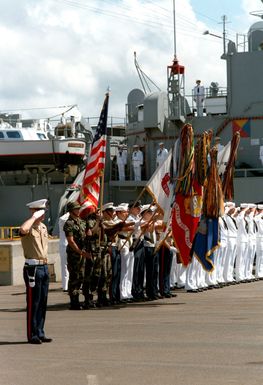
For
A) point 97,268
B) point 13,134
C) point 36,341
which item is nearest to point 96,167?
point 97,268

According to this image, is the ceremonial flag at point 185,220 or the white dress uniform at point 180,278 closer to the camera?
the ceremonial flag at point 185,220

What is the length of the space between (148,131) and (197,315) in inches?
667

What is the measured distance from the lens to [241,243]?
676 inches

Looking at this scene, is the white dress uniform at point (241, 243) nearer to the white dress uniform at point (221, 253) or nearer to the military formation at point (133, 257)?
the military formation at point (133, 257)

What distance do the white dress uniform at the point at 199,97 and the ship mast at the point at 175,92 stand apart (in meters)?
0.38

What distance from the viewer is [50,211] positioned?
28125 millimetres

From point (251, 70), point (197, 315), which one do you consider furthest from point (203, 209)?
point (251, 70)

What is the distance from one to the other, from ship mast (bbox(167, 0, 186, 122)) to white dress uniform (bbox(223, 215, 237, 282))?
34.5 feet

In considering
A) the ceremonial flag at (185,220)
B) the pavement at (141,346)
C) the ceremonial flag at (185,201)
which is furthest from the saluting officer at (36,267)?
the ceremonial flag at (185,220)

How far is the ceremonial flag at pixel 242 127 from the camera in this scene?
26.7m

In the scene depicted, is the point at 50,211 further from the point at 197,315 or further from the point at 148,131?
the point at 197,315

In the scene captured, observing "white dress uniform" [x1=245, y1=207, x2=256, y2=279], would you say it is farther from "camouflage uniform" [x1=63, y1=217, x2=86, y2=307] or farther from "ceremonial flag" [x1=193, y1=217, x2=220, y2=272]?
"camouflage uniform" [x1=63, y1=217, x2=86, y2=307]

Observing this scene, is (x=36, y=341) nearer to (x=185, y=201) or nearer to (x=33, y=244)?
(x=33, y=244)

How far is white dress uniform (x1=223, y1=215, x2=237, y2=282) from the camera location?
16578 millimetres
